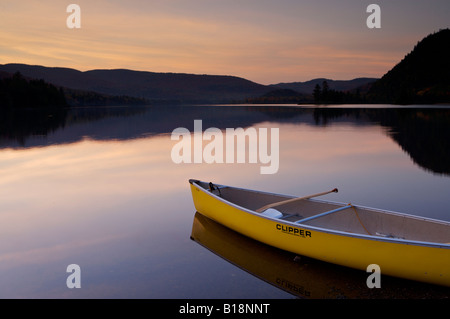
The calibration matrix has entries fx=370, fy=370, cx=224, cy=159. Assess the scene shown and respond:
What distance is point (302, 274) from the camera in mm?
7871

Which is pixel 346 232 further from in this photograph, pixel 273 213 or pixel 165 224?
pixel 165 224

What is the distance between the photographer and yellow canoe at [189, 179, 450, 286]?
674cm

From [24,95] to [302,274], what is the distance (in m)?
145

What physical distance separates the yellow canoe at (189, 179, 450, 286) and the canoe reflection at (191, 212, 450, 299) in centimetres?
24

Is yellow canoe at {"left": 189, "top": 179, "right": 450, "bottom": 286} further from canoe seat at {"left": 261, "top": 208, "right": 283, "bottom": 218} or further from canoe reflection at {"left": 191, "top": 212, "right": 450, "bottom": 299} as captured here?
canoe reflection at {"left": 191, "top": 212, "right": 450, "bottom": 299}

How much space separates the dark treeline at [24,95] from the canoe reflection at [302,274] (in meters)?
133

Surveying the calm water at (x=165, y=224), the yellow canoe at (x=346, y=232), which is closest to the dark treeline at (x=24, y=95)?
the calm water at (x=165, y=224)

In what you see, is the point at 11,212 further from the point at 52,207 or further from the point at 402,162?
the point at 402,162

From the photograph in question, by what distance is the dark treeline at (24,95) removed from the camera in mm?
122812

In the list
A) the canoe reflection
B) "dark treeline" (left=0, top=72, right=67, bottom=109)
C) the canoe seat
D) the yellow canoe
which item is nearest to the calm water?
the canoe reflection

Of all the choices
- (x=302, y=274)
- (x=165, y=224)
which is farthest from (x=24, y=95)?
(x=302, y=274)

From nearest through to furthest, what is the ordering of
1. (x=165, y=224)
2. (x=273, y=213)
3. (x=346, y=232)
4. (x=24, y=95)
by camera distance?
(x=346, y=232)
(x=273, y=213)
(x=165, y=224)
(x=24, y=95)

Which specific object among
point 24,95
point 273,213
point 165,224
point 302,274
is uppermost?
point 24,95

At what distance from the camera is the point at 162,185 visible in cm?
1584
